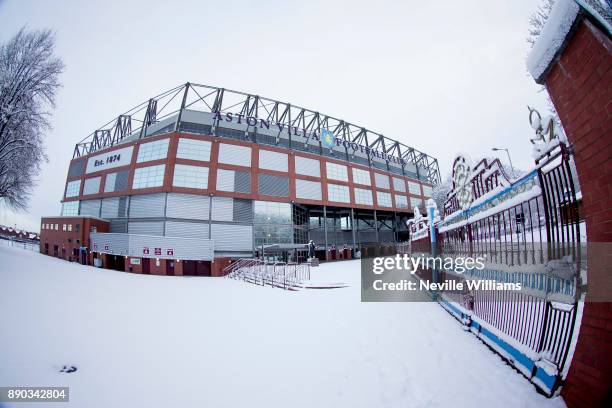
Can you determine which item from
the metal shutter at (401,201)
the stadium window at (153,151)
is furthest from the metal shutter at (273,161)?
the metal shutter at (401,201)

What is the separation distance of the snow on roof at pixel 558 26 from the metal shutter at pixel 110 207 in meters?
35.8

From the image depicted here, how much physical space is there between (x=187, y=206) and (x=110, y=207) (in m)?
11.6

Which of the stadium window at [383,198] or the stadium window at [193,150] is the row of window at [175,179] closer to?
the stadium window at [193,150]

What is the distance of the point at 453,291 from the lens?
20.4 ft

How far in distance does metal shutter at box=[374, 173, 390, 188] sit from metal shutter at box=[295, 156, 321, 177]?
452 inches

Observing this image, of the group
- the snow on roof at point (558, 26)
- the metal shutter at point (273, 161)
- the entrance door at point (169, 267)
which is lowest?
the entrance door at point (169, 267)

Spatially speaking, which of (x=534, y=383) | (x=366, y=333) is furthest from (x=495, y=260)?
(x=366, y=333)

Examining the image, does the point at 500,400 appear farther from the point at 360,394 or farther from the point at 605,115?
the point at 605,115

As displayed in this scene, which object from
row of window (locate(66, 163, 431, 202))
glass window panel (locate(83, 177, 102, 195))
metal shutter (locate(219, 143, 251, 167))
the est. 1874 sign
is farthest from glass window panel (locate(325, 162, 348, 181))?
glass window panel (locate(83, 177, 102, 195))

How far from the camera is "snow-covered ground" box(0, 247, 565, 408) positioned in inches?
114

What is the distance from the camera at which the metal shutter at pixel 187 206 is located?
82.4ft

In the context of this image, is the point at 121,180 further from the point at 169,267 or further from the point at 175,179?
the point at 169,267

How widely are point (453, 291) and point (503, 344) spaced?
114 inches

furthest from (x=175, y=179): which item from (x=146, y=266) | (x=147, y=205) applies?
(x=146, y=266)
